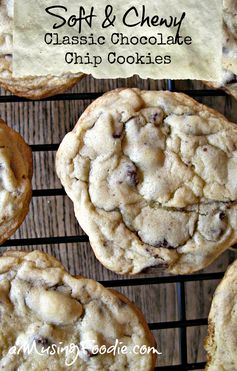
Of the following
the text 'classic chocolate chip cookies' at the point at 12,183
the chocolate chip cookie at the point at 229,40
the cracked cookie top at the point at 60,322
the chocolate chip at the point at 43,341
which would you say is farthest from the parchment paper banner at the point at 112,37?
the chocolate chip at the point at 43,341

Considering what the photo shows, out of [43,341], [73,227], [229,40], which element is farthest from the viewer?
[73,227]

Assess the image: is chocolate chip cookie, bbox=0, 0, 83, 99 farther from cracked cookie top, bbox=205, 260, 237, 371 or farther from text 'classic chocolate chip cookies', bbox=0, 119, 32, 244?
cracked cookie top, bbox=205, 260, 237, 371

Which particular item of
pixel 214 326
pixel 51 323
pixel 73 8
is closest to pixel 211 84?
pixel 73 8

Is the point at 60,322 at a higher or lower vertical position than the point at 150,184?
lower

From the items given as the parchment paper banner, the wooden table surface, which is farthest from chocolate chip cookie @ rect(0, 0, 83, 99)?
the wooden table surface

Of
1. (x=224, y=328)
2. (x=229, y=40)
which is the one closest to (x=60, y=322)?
(x=224, y=328)

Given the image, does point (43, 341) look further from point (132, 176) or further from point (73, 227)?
point (73, 227)

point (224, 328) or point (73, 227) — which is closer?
point (224, 328)

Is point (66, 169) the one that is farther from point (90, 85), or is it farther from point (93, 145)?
point (90, 85)
